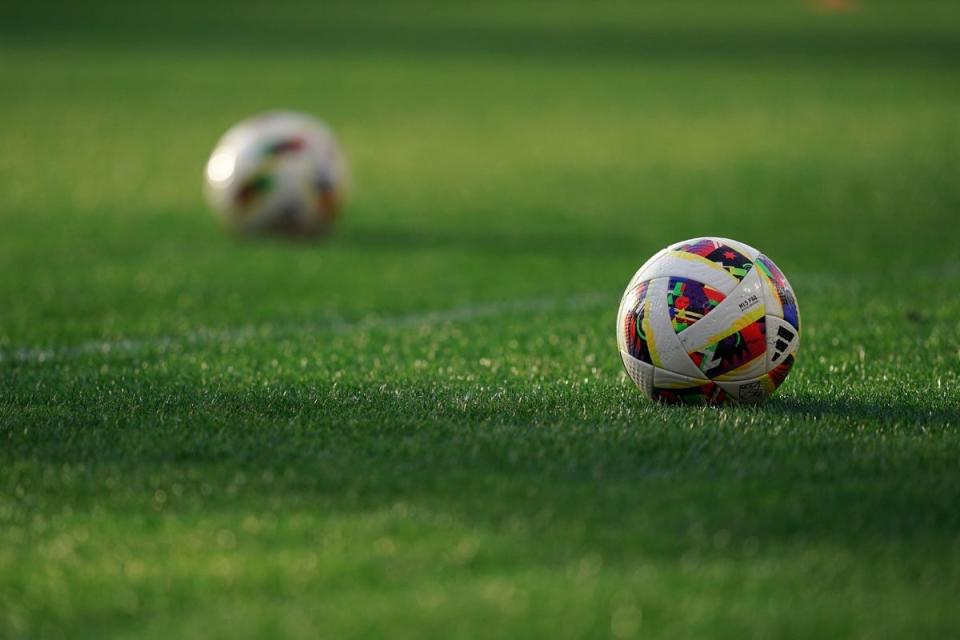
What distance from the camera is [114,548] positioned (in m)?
4.31

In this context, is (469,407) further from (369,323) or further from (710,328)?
(369,323)

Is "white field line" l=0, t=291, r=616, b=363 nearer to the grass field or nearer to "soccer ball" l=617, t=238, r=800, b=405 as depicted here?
the grass field

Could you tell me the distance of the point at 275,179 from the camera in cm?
1191

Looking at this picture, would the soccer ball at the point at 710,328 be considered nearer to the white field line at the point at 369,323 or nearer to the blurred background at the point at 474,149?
the white field line at the point at 369,323

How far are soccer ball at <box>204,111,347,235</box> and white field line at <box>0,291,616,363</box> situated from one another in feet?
11.2

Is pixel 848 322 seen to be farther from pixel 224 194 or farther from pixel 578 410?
pixel 224 194

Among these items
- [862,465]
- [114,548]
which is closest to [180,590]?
[114,548]

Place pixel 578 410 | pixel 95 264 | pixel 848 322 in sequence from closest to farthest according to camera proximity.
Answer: pixel 578 410 < pixel 848 322 < pixel 95 264

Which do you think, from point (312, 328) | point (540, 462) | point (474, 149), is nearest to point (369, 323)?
point (312, 328)

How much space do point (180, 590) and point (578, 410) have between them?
2.43 metres

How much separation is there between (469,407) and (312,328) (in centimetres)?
264

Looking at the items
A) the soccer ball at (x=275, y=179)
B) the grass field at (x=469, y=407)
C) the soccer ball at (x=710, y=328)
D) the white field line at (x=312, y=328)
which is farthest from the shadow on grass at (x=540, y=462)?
the soccer ball at (x=275, y=179)

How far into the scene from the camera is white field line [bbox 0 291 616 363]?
24.6 ft

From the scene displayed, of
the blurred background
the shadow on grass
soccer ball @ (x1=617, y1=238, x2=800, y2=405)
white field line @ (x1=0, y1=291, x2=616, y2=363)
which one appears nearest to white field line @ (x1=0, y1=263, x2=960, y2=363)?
white field line @ (x1=0, y1=291, x2=616, y2=363)
